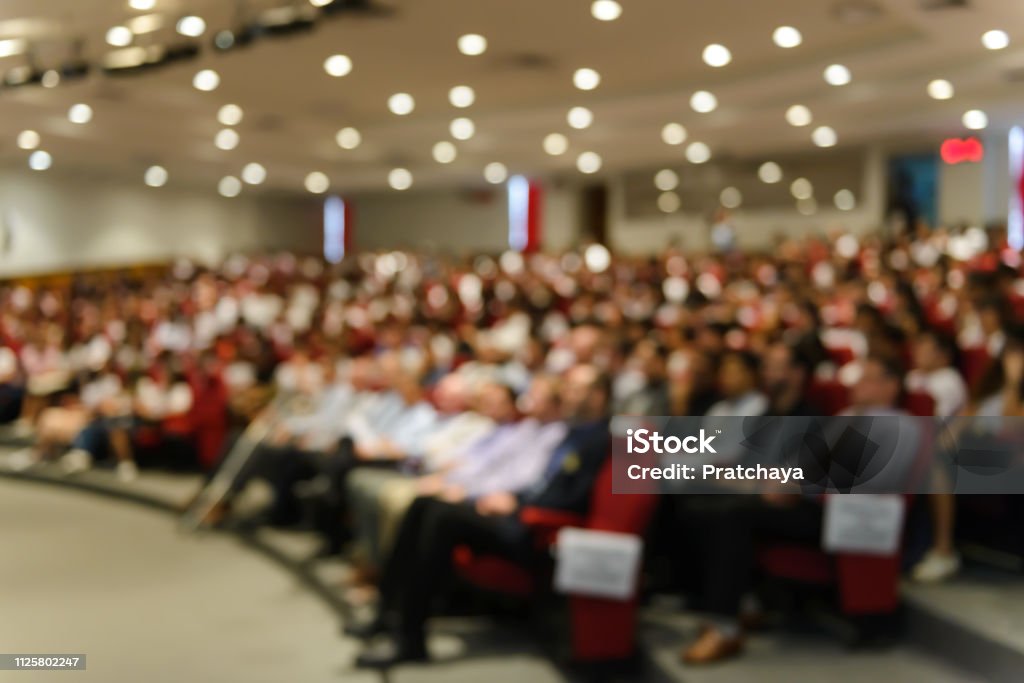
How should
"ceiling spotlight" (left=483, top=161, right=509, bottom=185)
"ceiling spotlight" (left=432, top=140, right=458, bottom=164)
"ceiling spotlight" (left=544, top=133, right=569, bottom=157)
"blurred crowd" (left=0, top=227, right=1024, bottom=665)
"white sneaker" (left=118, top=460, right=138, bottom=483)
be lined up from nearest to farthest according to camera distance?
"blurred crowd" (left=0, top=227, right=1024, bottom=665) < "white sneaker" (left=118, top=460, right=138, bottom=483) < "ceiling spotlight" (left=544, top=133, right=569, bottom=157) < "ceiling spotlight" (left=432, top=140, right=458, bottom=164) < "ceiling spotlight" (left=483, top=161, right=509, bottom=185)

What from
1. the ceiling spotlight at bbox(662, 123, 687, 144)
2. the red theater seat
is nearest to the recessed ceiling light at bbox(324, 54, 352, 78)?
the ceiling spotlight at bbox(662, 123, 687, 144)

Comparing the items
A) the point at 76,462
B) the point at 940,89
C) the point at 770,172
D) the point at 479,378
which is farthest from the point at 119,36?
the point at 770,172

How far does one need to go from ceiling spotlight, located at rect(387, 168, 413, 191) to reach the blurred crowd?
5.64 metres

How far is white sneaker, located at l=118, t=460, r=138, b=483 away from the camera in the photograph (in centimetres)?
646

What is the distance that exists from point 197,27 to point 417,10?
5.08ft

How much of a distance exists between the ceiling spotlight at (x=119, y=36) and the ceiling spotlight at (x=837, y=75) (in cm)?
556

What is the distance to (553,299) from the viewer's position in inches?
332

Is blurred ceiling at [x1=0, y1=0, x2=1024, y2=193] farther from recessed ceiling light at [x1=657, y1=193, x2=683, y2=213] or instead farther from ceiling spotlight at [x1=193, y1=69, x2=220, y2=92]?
recessed ceiling light at [x1=657, y1=193, x2=683, y2=213]

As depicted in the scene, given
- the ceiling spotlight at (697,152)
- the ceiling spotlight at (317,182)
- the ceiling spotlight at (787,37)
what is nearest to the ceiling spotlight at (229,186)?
the ceiling spotlight at (317,182)

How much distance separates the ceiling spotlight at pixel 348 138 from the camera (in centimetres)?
1203

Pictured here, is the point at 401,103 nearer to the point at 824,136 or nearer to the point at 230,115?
the point at 230,115

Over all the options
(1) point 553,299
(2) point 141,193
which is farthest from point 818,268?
(2) point 141,193

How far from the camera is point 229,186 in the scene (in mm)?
17609

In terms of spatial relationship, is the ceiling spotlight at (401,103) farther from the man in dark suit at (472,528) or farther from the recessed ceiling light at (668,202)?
the man in dark suit at (472,528)
